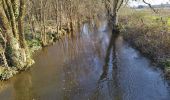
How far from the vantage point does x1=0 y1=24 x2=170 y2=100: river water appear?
1674 cm

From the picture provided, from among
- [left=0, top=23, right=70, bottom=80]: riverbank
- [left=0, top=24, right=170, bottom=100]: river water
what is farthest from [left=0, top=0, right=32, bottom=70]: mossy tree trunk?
[left=0, top=24, right=170, bottom=100]: river water

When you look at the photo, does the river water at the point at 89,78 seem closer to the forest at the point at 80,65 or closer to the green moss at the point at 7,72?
the forest at the point at 80,65

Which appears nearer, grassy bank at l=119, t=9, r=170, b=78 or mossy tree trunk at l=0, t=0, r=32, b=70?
grassy bank at l=119, t=9, r=170, b=78

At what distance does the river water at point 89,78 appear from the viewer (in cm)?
1674

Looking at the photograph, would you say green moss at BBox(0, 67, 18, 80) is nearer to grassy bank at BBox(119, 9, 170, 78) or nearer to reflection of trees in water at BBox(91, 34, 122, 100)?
reflection of trees in water at BBox(91, 34, 122, 100)

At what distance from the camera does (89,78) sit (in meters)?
19.8

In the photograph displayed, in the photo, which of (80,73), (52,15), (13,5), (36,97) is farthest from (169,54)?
(52,15)

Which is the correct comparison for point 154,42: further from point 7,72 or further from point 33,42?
point 33,42

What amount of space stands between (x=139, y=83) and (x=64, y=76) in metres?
5.46

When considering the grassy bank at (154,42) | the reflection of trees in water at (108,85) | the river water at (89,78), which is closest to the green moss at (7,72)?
the river water at (89,78)

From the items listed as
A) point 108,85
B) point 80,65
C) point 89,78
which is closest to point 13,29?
point 80,65

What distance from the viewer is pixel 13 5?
74.7ft

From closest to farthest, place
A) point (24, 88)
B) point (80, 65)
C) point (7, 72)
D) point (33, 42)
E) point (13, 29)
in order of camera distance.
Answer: point (24, 88)
point (7, 72)
point (13, 29)
point (80, 65)
point (33, 42)

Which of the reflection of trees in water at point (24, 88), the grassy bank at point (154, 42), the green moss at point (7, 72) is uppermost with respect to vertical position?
the grassy bank at point (154, 42)
